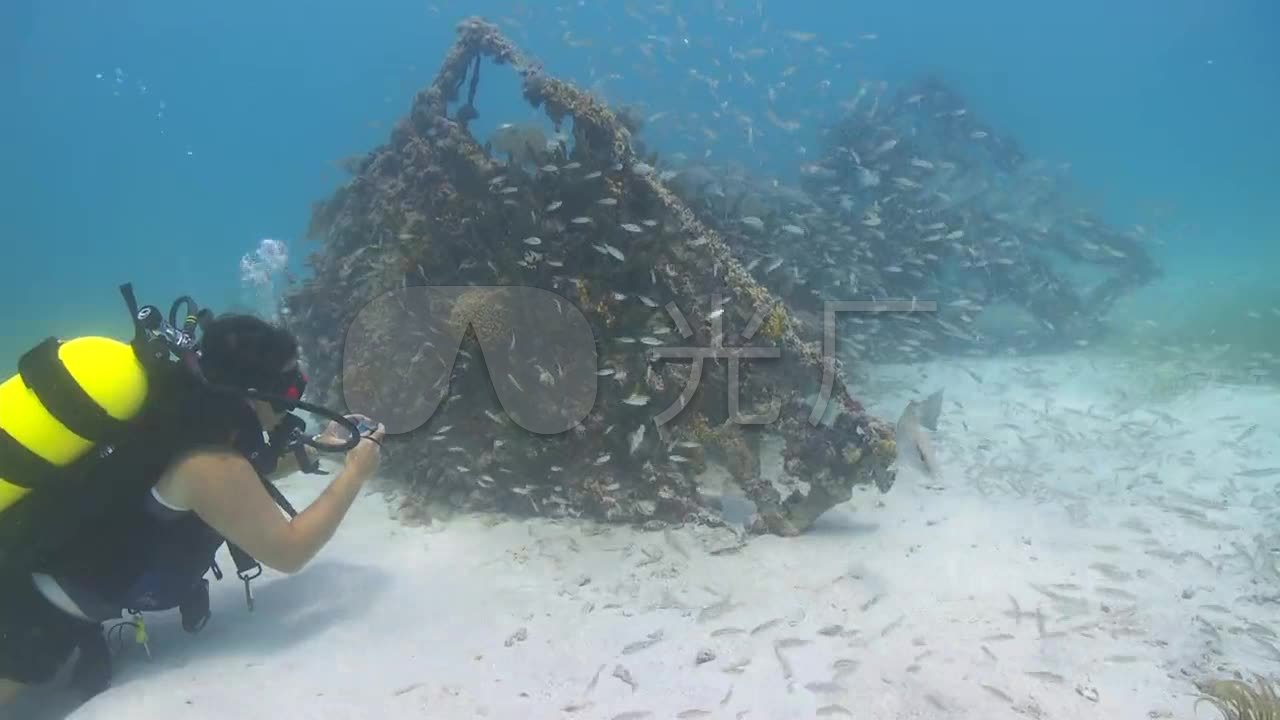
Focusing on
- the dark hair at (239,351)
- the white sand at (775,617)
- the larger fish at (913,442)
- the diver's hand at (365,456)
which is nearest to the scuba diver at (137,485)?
the dark hair at (239,351)

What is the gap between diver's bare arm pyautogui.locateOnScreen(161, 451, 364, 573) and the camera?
3.38 metres

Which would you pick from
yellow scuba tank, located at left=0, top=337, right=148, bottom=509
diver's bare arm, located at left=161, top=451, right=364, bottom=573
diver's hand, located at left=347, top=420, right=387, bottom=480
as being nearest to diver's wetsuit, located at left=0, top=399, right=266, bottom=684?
diver's bare arm, located at left=161, top=451, right=364, bottom=573

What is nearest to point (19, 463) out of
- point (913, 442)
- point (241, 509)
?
point (241, 509)

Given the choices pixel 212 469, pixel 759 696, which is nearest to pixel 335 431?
pixel 212 469

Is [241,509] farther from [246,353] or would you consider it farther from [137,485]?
[246,353]

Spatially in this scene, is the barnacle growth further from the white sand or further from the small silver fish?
the white sand

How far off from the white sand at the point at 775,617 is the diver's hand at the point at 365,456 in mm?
1185

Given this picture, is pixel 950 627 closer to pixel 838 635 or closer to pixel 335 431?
pixel 838 635

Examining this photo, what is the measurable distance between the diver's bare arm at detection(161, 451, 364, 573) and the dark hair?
1.33 ft

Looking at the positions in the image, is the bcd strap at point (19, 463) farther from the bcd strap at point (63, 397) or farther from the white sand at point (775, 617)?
the white sand at point (775, 617)

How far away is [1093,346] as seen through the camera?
16141 mm

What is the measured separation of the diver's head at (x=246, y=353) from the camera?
343cm

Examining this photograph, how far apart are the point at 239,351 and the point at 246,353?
3 cm

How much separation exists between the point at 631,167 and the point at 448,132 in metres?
2.75
